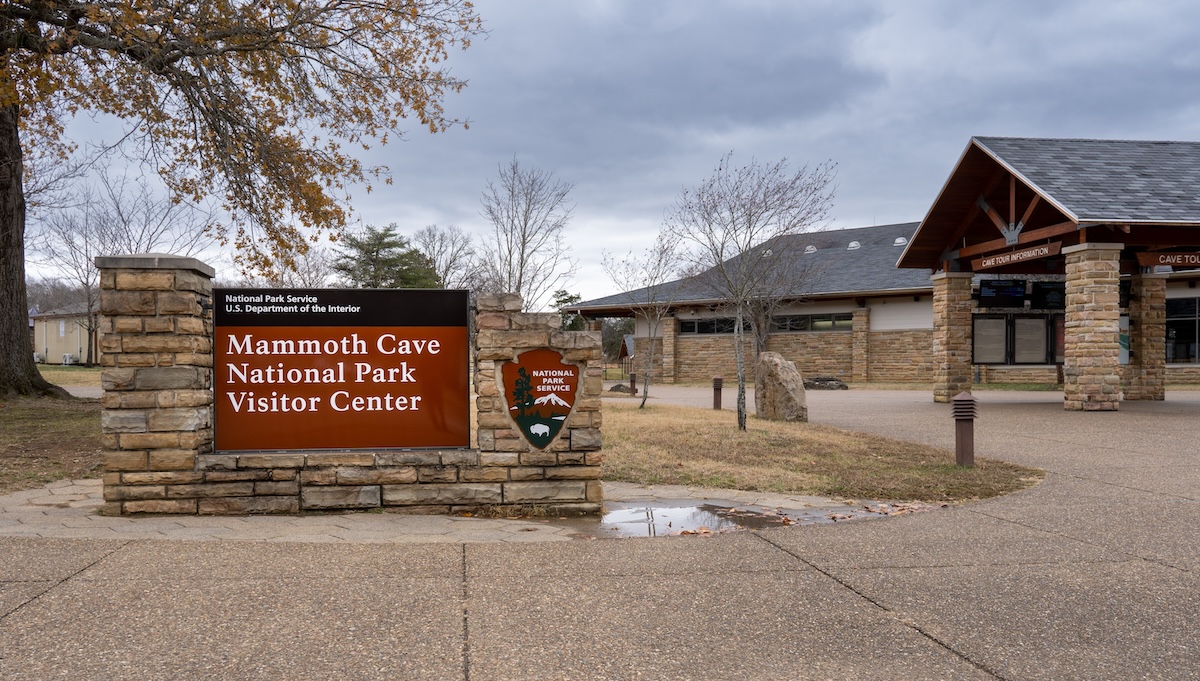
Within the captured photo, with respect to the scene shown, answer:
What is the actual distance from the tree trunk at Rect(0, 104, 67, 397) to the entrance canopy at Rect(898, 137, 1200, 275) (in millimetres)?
18265

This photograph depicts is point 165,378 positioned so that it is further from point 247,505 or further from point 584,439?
point 584,439

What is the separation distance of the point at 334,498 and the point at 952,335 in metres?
17.4

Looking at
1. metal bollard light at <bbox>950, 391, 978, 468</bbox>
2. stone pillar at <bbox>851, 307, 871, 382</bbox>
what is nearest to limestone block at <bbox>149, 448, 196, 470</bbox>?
metal bollard light at <bbox>950, 391, 978, 468</bbox>

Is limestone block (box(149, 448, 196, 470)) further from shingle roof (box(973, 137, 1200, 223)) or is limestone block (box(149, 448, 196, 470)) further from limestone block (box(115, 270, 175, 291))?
shingle roof (box(973, 137, 1200, 223))

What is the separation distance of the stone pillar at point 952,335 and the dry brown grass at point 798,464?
312 inches

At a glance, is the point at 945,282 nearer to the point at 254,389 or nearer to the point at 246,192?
the point at 246,192

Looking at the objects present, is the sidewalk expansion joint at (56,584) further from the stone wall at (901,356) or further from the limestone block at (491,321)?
the stone wall at (901,356)

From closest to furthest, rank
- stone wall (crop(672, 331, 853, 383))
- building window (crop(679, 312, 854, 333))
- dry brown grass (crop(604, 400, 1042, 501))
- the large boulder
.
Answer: dry brown grass (crop(604, 400, 1042, 501)) → the large boulder → stone wall (crop(672, 331, 853, 383)) → building window (crop(679, 312, 854, 333))

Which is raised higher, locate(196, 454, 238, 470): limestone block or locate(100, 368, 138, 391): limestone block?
locate(100, 368, 138, 391): limestone block

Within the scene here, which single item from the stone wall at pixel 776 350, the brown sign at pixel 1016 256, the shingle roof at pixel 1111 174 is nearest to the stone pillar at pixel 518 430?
the shingle roof at pixel 1111 174

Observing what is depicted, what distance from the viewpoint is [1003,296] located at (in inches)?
774

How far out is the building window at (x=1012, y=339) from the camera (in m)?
19.9

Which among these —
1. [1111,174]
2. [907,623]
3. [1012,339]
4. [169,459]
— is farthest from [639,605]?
[1012,339]

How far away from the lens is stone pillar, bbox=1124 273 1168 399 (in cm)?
1941
